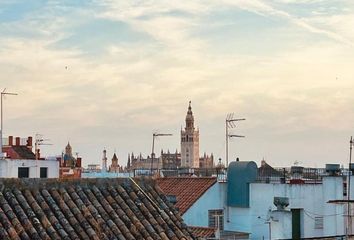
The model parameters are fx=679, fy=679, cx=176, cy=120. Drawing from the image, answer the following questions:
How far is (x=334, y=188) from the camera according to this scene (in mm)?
31625

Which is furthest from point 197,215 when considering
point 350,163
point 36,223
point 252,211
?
point 36,223

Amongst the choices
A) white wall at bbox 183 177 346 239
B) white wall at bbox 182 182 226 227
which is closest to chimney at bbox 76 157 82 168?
white wall at bbox 182 182 226 227

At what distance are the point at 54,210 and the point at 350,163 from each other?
24462 mm

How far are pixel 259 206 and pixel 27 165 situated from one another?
59.1 feet

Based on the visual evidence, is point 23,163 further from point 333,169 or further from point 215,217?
point 333,169

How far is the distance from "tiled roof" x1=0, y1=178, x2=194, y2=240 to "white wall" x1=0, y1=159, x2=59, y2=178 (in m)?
26.2

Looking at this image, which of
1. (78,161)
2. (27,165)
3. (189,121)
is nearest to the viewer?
(27,165)

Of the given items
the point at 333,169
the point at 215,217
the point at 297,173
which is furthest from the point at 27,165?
the point at 333,169

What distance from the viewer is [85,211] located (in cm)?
1222

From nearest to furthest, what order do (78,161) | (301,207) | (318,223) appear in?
(301,207) < (318,223) < (78,161)

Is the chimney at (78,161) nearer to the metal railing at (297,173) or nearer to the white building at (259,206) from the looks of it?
the metal railing at (297,173)

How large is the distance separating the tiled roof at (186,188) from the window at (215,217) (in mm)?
1037

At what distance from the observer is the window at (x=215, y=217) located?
96.9 ft

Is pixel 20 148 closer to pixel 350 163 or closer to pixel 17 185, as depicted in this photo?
pixel 350 163
